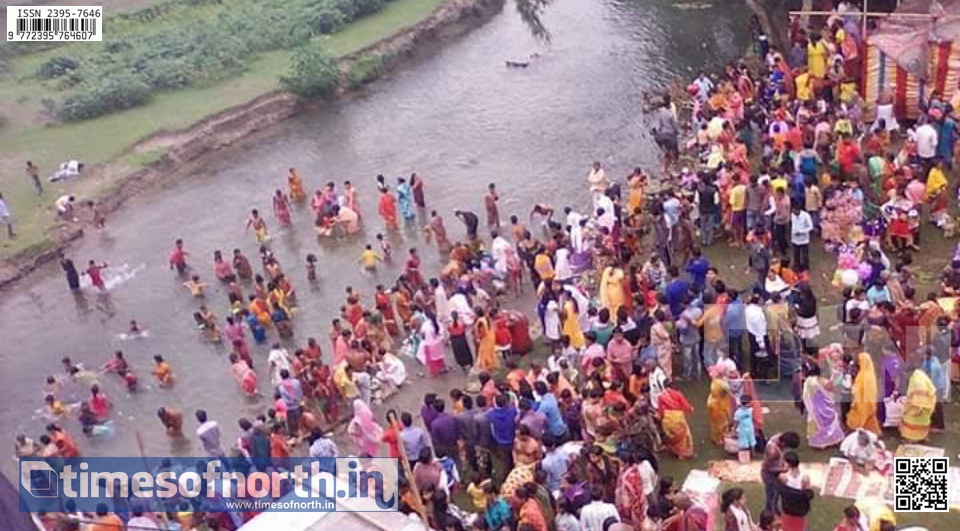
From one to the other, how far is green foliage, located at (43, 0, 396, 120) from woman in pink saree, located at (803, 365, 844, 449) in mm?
19017

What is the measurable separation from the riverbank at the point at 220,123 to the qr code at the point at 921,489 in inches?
672

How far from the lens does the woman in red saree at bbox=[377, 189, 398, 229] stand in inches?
832

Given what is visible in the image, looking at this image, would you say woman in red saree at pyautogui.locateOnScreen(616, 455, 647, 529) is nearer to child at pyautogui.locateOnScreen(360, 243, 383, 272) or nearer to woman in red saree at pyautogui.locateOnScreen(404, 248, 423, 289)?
woman in red saree at pyautogui.locateOnScreen(404, 248, 423, 289)

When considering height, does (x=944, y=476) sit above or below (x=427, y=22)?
below

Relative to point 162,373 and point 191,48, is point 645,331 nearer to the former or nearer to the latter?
point 162,373

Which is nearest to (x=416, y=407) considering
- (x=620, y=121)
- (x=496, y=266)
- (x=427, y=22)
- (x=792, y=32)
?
(x=496, y=266)

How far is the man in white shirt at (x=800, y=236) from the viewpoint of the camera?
52.3ft

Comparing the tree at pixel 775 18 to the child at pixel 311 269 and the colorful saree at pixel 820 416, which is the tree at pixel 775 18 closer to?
the child at pixel 311 269

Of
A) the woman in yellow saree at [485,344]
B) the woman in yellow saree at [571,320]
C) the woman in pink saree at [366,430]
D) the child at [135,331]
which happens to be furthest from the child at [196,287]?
the woman in yellow saree at [571,320]

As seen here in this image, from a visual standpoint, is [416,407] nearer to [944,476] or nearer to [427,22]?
[944,476]

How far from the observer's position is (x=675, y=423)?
40.9 feet

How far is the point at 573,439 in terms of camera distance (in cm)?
1269

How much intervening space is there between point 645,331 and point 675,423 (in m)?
2.03

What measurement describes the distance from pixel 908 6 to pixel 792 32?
12.9 ft
